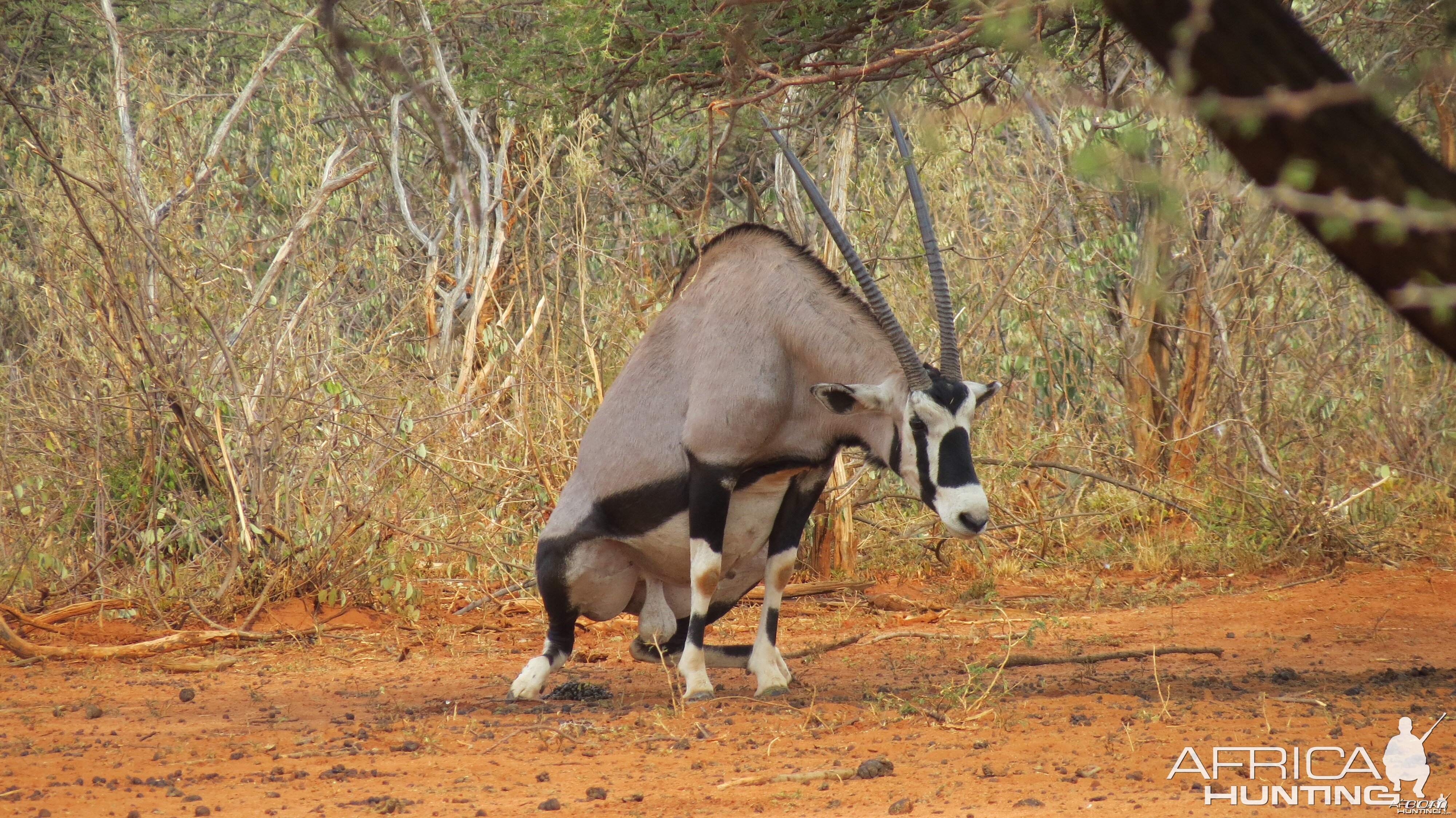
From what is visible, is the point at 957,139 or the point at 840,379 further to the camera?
the point at 957,139

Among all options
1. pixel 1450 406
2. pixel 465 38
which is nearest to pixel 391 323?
pixel 465 38

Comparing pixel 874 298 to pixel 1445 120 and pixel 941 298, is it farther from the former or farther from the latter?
pixel 1445 120

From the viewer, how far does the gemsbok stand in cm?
476

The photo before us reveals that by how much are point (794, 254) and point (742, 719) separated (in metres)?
1.85

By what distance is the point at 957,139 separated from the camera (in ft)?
32.6

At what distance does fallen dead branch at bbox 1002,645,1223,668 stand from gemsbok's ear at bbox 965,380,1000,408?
43.5 inches

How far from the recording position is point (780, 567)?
5113 mm

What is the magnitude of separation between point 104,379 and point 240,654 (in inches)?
67.0

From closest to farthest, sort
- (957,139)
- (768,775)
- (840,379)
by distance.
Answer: (768,775), (840,379), (957,139)

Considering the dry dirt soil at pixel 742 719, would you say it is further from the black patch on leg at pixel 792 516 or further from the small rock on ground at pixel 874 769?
the black patch on leg at pixel 792 516

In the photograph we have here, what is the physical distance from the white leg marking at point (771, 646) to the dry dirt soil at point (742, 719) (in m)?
0.12

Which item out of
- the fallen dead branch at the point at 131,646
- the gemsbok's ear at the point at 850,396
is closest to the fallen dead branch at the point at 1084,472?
the gemsbok's ear at the point at 850,396

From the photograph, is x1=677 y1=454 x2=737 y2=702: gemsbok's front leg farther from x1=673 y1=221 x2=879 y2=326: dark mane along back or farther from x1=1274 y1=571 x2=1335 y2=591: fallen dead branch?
x1=1274 y1=571 x2=1335 y2=591: fallen dead branch

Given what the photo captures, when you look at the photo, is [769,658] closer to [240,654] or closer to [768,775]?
[768,775]
